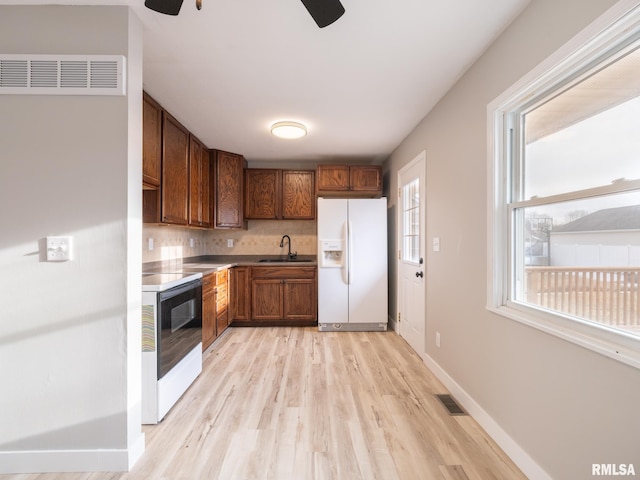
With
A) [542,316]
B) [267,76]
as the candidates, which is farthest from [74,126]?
[542,316]

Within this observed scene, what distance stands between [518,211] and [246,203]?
358 cm

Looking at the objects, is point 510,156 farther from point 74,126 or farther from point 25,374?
point 25,374

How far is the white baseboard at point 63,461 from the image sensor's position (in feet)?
5.01

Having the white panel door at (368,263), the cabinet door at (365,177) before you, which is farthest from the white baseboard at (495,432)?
the cabinet door at (365,177)

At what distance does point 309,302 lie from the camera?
13.6 feet

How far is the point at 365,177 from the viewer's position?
13.9ft

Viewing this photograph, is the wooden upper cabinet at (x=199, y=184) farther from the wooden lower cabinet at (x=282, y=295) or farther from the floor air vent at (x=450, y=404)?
the floor air vent at (x=450, y=404)

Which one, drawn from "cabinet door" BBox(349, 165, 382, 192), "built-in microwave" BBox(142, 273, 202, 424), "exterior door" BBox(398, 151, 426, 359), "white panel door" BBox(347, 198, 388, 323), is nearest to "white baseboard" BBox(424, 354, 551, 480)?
"exterior door" BBox(398, 151, 426, 359)

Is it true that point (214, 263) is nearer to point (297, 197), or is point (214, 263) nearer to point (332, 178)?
point (297, 197)

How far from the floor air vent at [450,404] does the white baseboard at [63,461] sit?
1.98m

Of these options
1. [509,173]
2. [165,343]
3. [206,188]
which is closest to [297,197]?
[206,188]

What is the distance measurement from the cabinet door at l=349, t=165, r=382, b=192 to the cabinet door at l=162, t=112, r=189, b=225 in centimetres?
214

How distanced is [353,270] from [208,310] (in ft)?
6.00

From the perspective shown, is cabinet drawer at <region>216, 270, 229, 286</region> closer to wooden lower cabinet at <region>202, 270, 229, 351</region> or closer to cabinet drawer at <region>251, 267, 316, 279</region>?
wooden lower cabinet at <region>202, 270, 229, 351</region>
